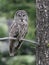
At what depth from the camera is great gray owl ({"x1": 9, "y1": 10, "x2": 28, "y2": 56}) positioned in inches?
292

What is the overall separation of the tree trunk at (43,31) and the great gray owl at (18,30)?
0.37m

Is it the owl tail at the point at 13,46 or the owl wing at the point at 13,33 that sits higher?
the owl wing at the point at 13,33

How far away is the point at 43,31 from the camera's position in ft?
23.4

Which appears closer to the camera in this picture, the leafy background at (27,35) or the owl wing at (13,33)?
the owl wing at (13,33)

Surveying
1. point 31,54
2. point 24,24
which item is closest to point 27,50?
point 31,54

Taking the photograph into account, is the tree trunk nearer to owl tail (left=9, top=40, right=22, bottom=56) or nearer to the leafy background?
owl tail (left=9, top=40, right=22, bottom=56)

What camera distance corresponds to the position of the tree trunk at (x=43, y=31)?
712 cm

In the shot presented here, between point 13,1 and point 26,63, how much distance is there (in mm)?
1498

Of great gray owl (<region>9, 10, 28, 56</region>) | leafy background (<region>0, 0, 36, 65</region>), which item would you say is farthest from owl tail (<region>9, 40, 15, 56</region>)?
leafy background (<region>0, 0, 36, 65</region>)

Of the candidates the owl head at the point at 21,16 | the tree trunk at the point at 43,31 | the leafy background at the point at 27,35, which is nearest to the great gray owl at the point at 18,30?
the owl head at the point at 21,16

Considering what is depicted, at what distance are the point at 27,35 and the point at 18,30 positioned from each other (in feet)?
3.90

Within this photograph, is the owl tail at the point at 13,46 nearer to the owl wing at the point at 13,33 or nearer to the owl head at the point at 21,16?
the owl wing at the point at 13,33

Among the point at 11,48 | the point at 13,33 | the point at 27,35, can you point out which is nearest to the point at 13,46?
the point at 11,48

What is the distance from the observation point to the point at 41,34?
718 centimetres
